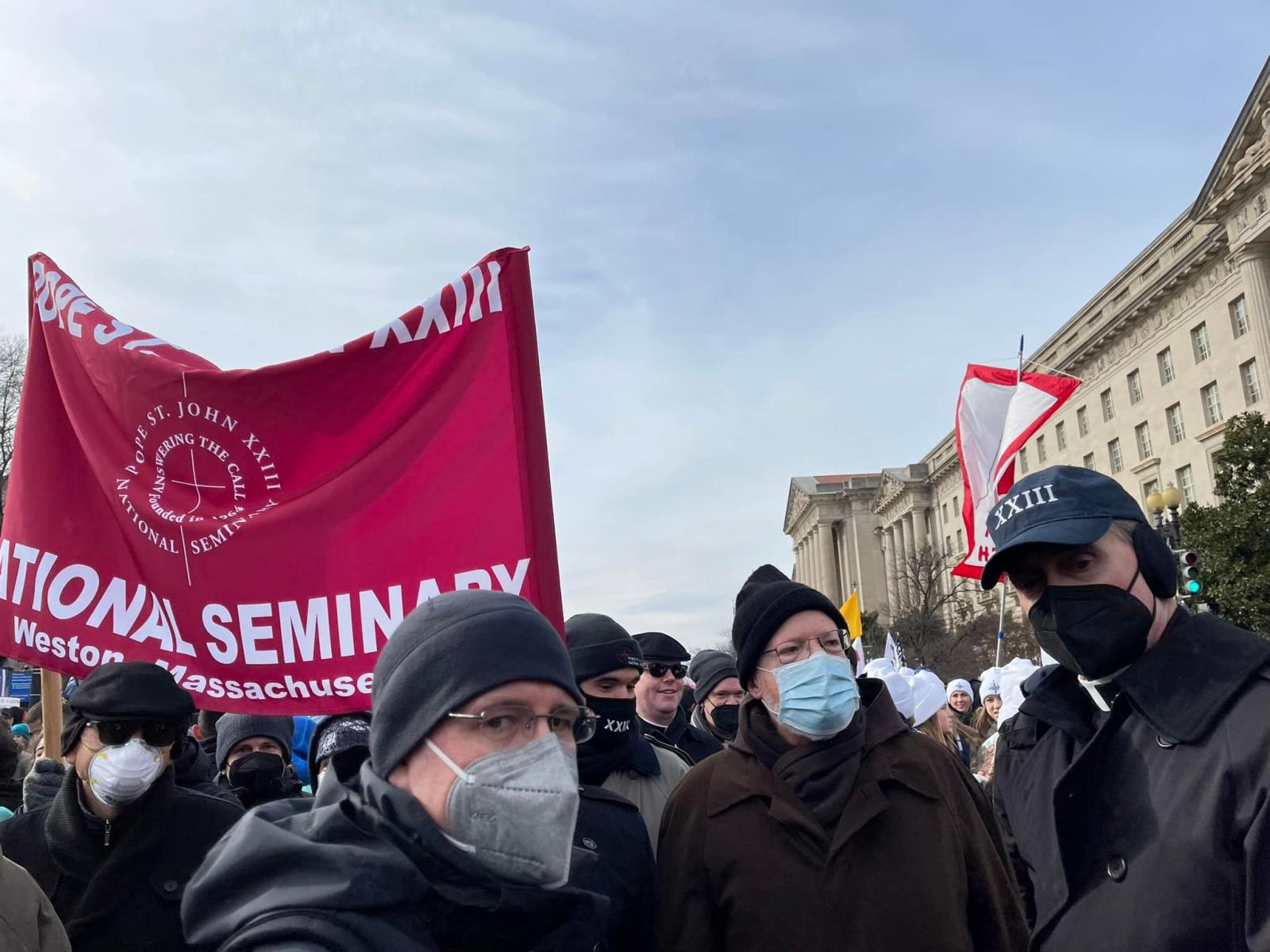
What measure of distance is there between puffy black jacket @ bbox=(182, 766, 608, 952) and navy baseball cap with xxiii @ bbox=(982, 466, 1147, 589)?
52.7 inches

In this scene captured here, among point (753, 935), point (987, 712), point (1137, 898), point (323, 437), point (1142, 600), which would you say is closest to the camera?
point (1137, 898)

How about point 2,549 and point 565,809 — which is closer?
point 565,809

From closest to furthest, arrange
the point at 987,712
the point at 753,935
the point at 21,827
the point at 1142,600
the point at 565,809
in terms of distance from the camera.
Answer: the point at 565,809, the point at 1142,600, the point at 753,935, the point at 21,827, the point at 987,712

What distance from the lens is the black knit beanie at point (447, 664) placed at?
1.96 m

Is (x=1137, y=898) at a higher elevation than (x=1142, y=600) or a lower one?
lower

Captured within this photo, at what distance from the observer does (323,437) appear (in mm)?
4492

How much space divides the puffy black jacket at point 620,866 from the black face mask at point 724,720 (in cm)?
366

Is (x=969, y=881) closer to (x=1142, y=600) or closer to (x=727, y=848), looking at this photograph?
(x=727, y=848)

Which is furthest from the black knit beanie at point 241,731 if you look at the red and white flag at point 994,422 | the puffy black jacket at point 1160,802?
the red and white flag at point 994,422

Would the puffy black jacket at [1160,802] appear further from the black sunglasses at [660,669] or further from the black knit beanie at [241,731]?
the black knit beanie at [241,731]

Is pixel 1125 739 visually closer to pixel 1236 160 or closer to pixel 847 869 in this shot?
pixel 847 869

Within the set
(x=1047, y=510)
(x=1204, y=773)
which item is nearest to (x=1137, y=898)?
(x=1204, y=773)

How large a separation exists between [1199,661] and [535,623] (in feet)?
4.66

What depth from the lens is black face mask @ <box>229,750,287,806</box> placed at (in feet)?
17.5
